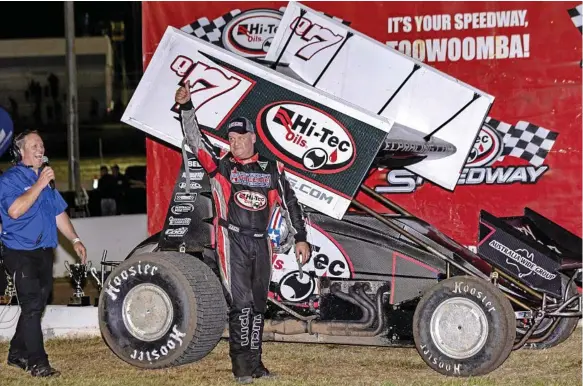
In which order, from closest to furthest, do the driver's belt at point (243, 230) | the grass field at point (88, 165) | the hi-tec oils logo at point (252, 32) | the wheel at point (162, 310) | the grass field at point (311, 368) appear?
the driver's belt at point (243, 230)
the grass field at point (311, 368)
the wheel at point (162, 310)
the hi-tec oils logo at point (252, 32)
the grass field at point (88, 165)

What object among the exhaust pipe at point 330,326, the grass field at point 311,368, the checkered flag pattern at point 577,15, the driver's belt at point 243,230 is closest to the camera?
the driver's belt at point 243,230

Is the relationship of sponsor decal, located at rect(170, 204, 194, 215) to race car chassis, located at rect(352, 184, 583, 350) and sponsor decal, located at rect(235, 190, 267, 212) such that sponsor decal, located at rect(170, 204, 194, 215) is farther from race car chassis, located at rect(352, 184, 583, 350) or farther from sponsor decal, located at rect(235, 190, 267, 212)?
race car chassis, located at rect(352, 184, 583, 350)

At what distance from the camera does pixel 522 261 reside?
7438 mm

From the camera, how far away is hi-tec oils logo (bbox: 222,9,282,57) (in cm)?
986

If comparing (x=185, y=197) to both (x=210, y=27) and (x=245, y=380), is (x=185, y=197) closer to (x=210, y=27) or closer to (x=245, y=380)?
(x=245, y=380)

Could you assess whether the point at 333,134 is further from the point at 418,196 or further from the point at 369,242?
the point at 418,196

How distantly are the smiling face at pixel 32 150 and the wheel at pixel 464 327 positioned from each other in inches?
112

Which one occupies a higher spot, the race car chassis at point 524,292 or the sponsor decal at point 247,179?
the sponsor decal at point 247,179

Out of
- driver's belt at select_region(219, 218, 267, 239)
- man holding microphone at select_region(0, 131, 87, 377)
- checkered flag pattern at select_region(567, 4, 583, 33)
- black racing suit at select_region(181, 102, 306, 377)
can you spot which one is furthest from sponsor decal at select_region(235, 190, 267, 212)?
checkered flag pattern at select_region(567, 4, 583, 33)

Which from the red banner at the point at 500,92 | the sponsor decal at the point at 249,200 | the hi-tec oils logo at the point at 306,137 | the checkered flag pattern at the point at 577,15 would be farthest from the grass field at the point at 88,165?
the sponsor decal at the point at 249,200

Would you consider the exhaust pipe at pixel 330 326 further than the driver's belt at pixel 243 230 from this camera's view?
Answer: Yes

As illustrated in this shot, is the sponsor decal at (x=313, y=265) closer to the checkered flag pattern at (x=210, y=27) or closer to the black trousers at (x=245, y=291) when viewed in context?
the black trousers at (x=245, y=291)

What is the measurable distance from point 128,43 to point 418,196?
27.6 meters

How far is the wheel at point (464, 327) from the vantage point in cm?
670
